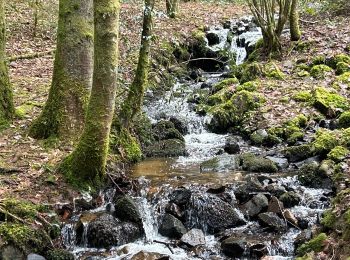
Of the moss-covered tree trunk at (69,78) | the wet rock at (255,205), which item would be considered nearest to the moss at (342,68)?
the wet rock at (255,205)

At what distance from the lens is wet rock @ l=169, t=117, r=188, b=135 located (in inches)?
403

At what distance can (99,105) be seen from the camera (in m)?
6.21

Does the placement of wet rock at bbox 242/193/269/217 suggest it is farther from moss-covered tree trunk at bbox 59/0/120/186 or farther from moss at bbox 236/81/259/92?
moss at bbox 236/81/259/92

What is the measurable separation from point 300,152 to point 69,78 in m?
4.19

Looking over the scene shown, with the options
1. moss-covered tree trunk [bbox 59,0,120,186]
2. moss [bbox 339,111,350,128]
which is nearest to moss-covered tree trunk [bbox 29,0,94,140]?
moss-covered tree trunk [bbox 59,0,120,186]

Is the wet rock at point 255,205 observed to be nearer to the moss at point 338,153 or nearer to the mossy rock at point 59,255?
the moss at point 338,153

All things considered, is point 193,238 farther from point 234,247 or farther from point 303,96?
point 303,96

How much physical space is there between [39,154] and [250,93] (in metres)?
5.60

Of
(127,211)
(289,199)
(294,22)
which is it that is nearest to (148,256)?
(127,211)

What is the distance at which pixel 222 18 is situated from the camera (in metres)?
21.4

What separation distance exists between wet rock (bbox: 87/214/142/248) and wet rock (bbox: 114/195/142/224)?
15 centimetres

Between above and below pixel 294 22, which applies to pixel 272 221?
below

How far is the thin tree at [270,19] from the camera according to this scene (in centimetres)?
1307

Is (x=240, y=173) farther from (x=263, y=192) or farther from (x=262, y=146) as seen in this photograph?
(x=262, y=146)
